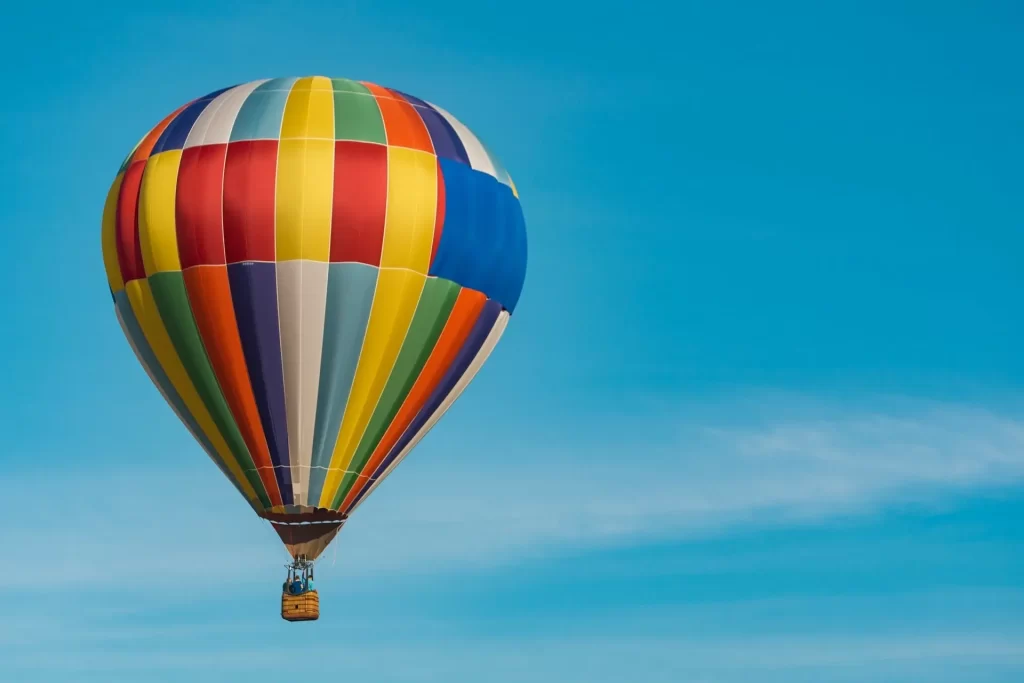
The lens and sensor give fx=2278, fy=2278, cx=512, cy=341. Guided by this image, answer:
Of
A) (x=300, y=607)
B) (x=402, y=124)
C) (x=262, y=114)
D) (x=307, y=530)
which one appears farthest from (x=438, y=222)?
(x=300, y=607)

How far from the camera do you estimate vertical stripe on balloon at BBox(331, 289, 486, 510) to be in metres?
40.6

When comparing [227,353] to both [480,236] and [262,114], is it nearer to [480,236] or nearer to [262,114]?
[262,114]

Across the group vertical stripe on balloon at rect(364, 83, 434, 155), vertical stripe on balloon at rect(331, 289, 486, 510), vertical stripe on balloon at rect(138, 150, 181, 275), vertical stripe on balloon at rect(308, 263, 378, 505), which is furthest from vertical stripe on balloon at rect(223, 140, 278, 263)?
vertical stripe on balloon at rect(331, 289, 486, 510)

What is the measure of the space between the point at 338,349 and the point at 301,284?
132 centimetres

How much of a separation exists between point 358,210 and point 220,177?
8.16 feet

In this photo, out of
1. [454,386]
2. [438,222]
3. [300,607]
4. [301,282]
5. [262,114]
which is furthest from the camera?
[454,386]

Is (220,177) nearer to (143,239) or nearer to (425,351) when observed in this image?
(143,239)

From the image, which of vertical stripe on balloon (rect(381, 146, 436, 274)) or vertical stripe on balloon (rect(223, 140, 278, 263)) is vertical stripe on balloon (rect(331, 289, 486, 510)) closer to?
vertical stripe on balloon (rect(381, 146, 436, 274))

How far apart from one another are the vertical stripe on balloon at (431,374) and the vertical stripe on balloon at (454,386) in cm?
20

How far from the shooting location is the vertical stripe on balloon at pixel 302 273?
39531mm

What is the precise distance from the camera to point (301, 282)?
130ft


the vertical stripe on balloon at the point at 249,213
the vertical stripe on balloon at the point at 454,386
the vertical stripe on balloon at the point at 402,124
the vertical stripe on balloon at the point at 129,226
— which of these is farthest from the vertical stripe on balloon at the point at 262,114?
the vertical stripe on balloon at the point at 454,386

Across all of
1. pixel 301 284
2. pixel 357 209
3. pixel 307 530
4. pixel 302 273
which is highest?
pixel 357 209

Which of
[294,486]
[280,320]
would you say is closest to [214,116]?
[280,320]
